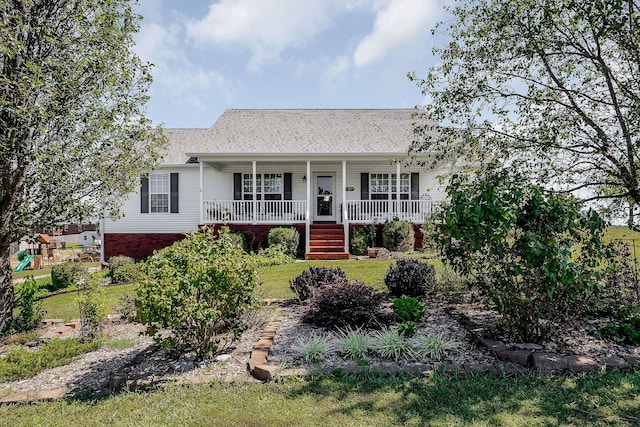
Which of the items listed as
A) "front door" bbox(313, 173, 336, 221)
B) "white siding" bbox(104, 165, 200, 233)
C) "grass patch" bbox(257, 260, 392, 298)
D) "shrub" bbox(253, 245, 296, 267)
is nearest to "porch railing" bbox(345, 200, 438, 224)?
"front door" bbox(313, 173, 336, 221)

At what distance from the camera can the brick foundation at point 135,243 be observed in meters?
15.8

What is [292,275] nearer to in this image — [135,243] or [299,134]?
[299,134]

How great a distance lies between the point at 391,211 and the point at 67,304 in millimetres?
10723

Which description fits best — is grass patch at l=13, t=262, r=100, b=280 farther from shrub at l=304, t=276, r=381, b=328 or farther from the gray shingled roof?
shrub at l=304, t=276, r=381, b=328

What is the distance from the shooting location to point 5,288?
6.43m

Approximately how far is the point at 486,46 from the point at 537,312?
4166 mm

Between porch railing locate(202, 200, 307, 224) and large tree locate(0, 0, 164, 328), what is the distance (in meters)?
7.93

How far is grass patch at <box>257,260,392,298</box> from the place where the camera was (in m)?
7.83

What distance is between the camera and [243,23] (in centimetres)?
943

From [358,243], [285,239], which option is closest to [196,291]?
[285,239]

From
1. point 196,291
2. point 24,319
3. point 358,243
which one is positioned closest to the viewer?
point 196,291

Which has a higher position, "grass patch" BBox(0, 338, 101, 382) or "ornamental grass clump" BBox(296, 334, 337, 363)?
"ornamental grass clump" BBox(296, 334, 337, 363)

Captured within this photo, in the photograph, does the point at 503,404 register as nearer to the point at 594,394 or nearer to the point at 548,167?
the point at 594,394

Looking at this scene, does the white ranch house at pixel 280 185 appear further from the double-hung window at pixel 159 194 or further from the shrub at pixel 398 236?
the shrub at pixel 398 236
